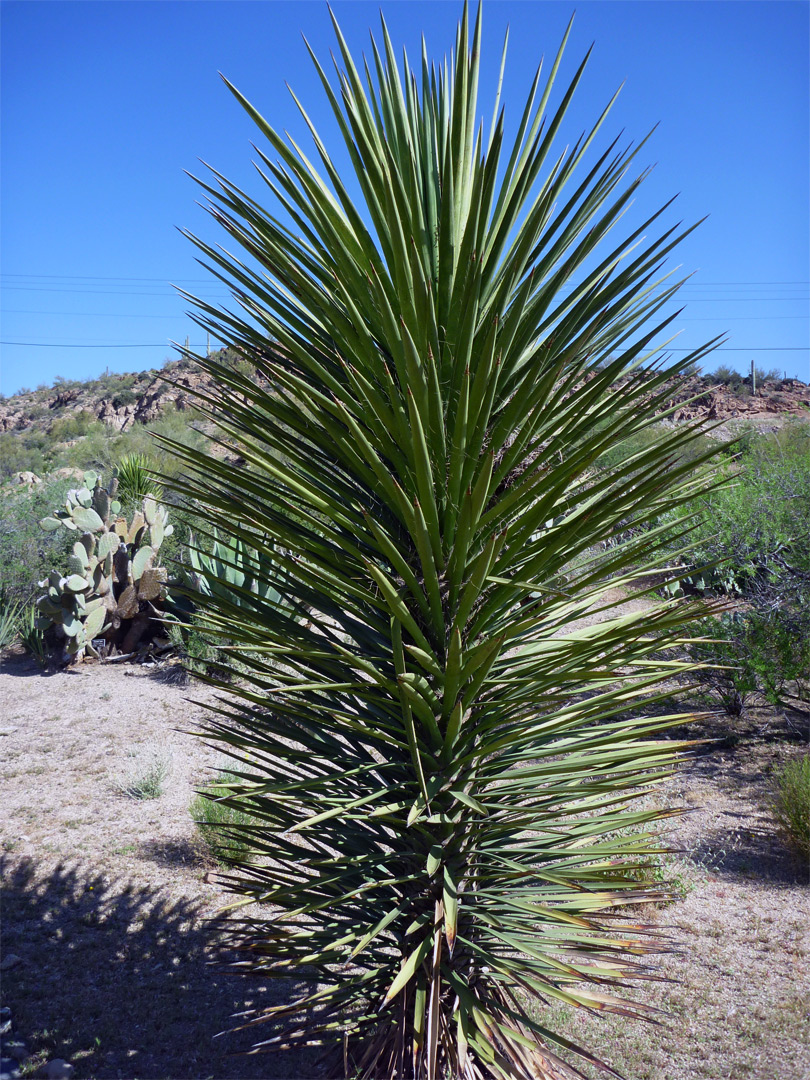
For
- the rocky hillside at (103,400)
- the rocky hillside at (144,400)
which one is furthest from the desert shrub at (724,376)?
the rocky hillside at (103,400)

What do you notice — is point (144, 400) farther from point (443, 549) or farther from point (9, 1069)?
point (443, 549)

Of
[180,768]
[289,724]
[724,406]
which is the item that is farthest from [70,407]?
[289,724]

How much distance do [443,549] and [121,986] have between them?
→ 10.2 feet

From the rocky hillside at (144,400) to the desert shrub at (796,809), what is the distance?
24203 mm

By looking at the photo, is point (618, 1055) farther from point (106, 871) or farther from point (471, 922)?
point (106, 871)

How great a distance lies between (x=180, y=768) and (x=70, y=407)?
42542mm

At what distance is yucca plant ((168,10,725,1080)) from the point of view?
1.66 meters

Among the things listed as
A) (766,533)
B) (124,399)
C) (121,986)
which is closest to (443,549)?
(121,986)

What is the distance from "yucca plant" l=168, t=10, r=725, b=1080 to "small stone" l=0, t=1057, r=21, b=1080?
5.15 feet

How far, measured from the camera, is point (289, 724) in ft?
7.04

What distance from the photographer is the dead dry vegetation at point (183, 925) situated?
9.87 ft

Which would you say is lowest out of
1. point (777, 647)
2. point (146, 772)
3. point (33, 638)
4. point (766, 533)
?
point (146, 772)

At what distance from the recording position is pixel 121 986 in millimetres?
3412

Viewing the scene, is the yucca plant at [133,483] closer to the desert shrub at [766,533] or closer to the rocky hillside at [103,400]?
the desert shrub at [766,533]
